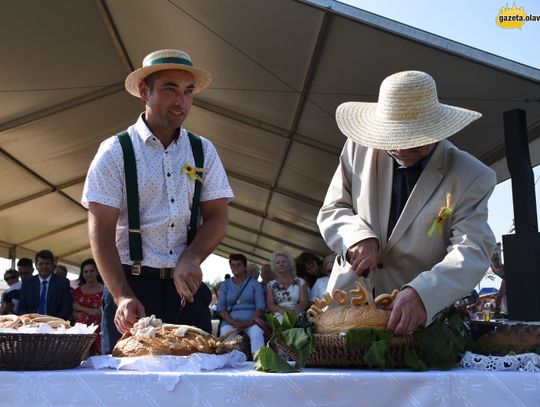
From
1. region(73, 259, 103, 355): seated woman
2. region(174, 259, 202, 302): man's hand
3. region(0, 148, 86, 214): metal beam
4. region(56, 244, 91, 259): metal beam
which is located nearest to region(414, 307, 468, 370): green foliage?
region(174, 259, 202, 302): man's hand

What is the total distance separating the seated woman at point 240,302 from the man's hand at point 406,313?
5.45m

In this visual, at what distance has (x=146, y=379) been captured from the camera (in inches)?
59.9

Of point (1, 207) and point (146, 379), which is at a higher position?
point (1, 207)

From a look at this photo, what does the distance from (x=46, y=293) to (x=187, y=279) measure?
595cm

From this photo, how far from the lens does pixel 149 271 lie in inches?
94.1

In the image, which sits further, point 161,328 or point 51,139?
point 51,139

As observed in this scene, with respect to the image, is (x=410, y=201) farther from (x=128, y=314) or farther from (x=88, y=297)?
(x=88, y=297)

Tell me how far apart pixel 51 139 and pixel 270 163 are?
10.5 ft

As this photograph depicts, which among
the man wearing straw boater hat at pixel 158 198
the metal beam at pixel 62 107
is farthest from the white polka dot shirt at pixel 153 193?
the metal beam at pixel 62 107

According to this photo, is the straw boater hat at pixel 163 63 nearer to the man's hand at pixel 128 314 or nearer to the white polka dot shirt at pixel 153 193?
the white polka dot shirt at pixel 153 193

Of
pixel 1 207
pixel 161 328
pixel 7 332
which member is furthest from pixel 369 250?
pixel 1 207

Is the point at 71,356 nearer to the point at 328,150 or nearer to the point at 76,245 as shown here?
the point at 328,150

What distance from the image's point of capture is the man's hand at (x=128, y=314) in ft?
6.61

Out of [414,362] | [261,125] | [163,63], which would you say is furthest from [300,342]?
[261,125]
